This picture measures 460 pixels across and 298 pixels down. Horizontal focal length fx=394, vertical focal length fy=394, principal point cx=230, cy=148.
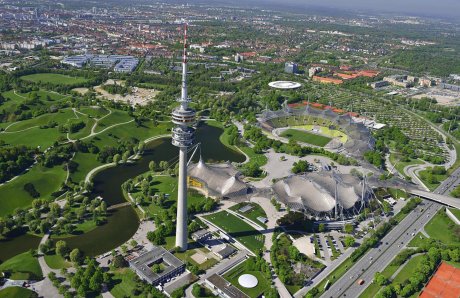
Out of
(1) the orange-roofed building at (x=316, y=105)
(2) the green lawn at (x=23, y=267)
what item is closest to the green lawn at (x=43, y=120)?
(2) the green lawn at (x=23, y=267)

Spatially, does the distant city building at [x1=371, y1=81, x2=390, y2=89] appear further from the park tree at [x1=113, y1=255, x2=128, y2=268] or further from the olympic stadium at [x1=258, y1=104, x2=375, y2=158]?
the park tree at [x1=113, y1=255, x2=128, y2=268]

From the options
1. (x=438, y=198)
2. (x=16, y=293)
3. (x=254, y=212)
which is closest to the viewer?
(x=16, y=293)

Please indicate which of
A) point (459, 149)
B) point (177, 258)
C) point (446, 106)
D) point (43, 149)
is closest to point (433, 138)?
point (459, 149)

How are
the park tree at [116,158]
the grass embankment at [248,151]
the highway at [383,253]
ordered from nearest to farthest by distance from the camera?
the highway at [383,253]
the park tree at [116,158]
the grass embankment at [248,151]

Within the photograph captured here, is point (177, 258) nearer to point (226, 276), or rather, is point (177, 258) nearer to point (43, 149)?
point (226, 276)

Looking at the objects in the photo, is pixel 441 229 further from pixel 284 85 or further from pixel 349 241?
pixel 284 85

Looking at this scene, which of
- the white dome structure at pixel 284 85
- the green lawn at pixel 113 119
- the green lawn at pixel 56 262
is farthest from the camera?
the white dome structure at pixel 284 85

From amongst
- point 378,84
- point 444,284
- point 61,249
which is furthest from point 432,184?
point 378,84

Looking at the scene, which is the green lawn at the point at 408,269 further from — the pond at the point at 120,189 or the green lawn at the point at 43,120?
the green lawn at the point at 43,120
